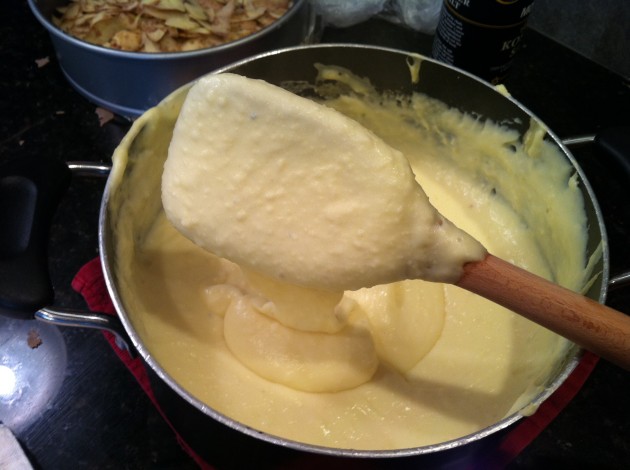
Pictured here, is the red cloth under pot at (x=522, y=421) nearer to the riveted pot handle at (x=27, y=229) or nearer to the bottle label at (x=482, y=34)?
the riveted pot handle at (x=27, y=229)

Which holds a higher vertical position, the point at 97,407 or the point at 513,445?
the point at 513,445

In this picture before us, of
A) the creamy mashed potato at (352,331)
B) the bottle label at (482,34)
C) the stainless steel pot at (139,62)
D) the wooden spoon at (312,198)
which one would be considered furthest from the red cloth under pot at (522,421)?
the bottle label at (482,34)

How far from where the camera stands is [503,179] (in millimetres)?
1064

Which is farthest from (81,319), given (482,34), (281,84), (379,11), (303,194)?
(379,11)

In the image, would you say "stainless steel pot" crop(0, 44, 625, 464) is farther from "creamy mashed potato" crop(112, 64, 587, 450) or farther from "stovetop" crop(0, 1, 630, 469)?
"stovetop" crop(0, 1, 630, 469)

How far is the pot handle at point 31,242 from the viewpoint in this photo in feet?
2.19

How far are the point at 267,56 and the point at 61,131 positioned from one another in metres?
Result: 0.56

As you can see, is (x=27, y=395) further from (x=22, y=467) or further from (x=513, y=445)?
(x=513, y=445)

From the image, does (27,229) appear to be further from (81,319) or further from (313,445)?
(313,445)

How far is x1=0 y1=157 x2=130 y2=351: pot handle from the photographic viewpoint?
0.67m

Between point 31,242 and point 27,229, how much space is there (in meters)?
0.02

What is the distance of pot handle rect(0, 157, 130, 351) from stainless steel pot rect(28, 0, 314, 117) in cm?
39

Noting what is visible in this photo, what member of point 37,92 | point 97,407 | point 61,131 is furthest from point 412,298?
point 37,92

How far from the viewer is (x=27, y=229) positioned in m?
0.71
